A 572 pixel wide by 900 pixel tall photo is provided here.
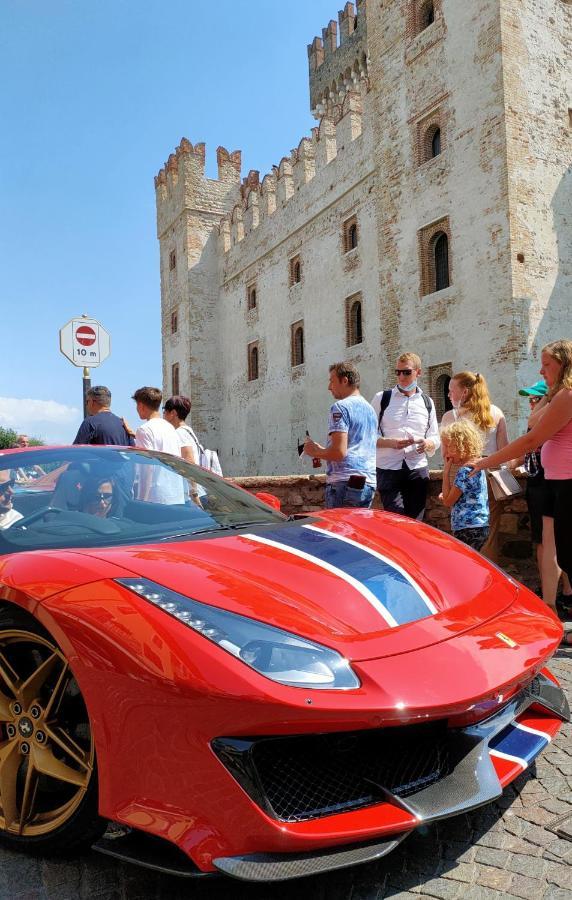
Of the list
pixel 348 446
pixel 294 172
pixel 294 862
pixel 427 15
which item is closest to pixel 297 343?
pixel 294 172

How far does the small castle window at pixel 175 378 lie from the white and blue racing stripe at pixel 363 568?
102ft

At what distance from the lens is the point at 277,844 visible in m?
1.55

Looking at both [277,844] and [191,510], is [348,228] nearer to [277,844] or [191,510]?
[191,510]

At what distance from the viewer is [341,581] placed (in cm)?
213

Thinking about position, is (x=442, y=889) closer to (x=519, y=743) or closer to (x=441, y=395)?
(x=519, y=743)

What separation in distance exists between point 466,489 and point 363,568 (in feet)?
8.07

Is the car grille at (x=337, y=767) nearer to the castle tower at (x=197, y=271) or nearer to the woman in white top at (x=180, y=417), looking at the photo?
the woman in white top at (x=180, y=417)

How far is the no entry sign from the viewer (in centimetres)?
739

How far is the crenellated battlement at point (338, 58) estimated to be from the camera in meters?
33.5

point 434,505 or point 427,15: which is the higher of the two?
point 427,15

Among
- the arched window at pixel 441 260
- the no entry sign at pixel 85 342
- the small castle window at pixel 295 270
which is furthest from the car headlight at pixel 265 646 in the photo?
the small castle window at pixel 295 270

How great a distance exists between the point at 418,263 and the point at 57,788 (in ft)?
57.1

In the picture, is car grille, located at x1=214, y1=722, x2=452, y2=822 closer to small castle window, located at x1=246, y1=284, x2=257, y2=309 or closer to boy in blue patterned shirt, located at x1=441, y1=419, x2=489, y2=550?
boy in blue patterned shirt, located at x1=441, y1=419, x2=489, y2=550

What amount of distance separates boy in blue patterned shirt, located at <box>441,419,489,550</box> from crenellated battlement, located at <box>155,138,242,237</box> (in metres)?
29.8
